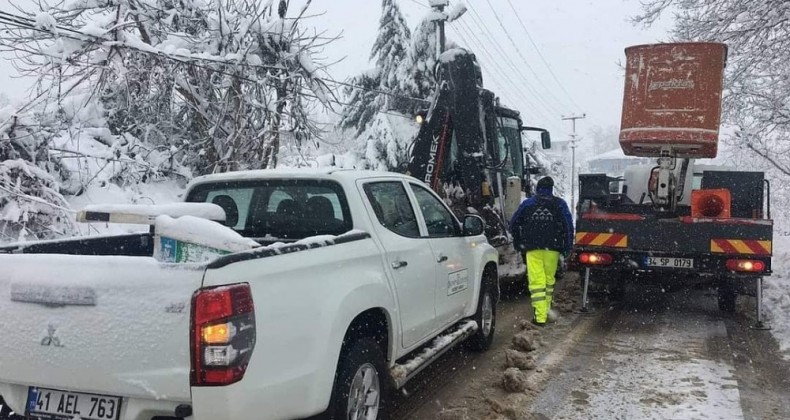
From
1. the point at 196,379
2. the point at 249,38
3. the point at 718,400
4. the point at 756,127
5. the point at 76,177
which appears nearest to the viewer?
the point at 196,379

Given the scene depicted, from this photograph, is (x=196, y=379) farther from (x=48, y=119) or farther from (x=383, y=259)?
(x=48, y=119)

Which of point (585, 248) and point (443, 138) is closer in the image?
point (585, 248)

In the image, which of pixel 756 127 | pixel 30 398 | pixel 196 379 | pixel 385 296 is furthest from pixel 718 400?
pixel 756 127

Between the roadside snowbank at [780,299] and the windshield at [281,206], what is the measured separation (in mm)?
4827

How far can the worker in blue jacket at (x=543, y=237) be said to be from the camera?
23.9 ft

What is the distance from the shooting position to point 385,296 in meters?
3.88

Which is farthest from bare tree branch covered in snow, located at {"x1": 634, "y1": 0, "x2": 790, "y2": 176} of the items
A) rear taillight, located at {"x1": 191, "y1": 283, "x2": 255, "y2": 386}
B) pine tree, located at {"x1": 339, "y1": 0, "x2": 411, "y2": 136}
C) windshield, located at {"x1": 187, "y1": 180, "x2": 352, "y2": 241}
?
pine tree, located at {"x1": 339, "y1": 0, "x2": 411, "y2": 136}

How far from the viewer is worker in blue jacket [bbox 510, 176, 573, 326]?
7.27 metres

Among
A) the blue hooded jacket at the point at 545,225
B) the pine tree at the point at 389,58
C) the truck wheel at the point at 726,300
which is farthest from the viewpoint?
the pine tree at the point at 389,58

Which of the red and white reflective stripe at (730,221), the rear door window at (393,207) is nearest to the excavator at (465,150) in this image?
the red and white reflective stripe at (730,221)

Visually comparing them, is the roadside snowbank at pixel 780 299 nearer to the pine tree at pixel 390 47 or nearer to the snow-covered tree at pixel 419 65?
the snow-covered tree at pixel 419 65

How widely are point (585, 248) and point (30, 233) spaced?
23.4 feet

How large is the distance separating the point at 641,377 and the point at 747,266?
8.76 ft

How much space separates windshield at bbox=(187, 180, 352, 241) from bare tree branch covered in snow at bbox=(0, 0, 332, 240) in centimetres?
486
